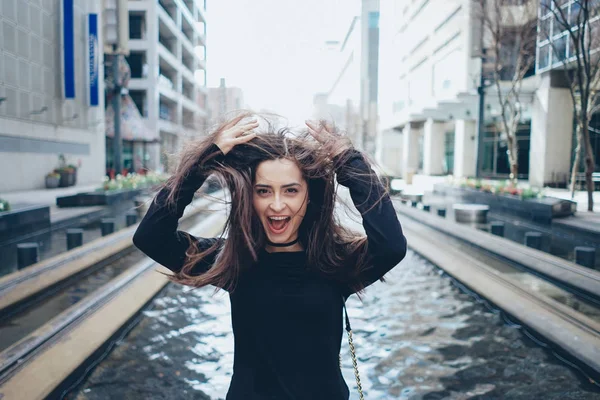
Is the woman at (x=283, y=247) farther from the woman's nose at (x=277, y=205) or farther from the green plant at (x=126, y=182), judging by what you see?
the green plant at (x=126, y=182)

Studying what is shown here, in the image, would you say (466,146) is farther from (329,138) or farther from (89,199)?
(329,138)

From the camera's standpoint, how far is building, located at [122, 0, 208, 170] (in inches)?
1758

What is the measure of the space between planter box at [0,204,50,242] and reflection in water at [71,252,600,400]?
5.90m

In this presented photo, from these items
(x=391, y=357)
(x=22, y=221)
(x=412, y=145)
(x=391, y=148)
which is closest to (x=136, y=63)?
(x=412, y=145)

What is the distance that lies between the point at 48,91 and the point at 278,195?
27301mm

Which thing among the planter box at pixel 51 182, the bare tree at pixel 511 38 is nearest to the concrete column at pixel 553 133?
the bare tree at pixel 511 38

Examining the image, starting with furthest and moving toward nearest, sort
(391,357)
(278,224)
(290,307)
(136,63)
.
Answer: (136,63) < (391,357) < (278,224) < (290,307)

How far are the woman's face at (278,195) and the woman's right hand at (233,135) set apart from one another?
0.13m

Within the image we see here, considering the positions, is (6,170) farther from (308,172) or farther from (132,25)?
(132,25)

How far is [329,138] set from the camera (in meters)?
2.13

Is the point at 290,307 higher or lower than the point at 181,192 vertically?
lower

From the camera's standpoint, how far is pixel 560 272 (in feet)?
25.3

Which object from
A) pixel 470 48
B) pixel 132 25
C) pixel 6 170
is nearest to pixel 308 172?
pixel 6 170

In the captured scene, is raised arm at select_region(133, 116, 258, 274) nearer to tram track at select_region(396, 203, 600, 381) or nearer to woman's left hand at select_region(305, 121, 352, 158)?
woman's left hand at select_region(305, 121, 352, 158)
